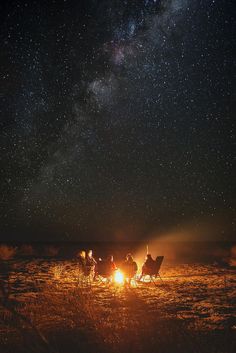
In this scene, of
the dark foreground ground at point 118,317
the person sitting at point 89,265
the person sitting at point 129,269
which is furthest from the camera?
the person sitting at point 89,265

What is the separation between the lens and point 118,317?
23.1ft

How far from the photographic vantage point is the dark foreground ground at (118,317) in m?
5.67

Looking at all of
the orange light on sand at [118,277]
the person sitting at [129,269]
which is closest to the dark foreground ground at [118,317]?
the person sitting at [129,269]

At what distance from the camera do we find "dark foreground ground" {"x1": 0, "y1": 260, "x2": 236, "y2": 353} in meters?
5.67

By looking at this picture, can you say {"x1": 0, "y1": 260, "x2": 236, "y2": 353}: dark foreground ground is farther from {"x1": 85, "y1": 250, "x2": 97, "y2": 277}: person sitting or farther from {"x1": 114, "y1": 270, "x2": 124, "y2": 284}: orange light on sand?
{"x1": 114, "y1": 270, "x2": 124, "y2": 284}: orange light on sand

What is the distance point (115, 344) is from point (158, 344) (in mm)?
709

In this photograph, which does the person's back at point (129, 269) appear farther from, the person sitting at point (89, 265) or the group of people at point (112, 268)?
the person sitting at point (89, 265)

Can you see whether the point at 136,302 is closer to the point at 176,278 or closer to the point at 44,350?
the point at 44,350

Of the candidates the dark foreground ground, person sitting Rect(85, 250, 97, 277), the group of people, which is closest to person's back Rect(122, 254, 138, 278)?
the group of people

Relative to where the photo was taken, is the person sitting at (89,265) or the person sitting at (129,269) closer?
the person sitting at (129,269)

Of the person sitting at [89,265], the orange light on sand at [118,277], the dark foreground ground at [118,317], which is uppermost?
the person sitting at [89,265]

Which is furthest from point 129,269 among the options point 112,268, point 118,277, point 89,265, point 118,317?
point 118,317

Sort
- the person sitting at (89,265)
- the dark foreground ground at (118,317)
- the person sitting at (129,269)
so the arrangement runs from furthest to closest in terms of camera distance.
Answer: the person sitting at (89,265) → the person sitting at (129,269) → the dark foreground ground at (118,317)

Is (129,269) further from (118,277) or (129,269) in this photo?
(118,277)
